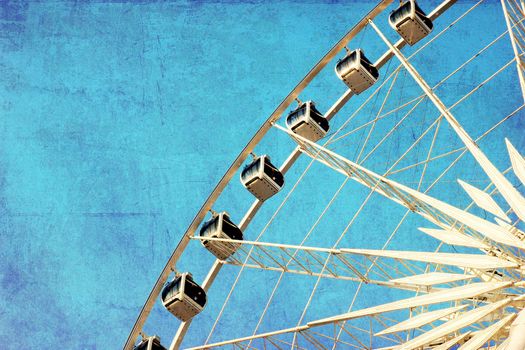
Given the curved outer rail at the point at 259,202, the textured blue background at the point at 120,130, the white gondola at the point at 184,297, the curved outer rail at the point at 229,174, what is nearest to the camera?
the white gondola at the point at 184,297

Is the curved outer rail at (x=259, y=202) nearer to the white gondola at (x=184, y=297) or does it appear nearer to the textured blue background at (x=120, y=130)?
the white gondola at (x=184, y=297)

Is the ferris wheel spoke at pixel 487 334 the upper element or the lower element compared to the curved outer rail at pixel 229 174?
lower

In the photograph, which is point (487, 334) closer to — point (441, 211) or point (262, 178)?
point (441, 211)

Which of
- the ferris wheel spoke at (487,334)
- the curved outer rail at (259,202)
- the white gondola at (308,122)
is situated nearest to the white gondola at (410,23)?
the curved outer rail at (259,202)

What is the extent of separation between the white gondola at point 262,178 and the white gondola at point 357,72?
2.91 m

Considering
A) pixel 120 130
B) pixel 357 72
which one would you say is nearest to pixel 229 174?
pixel 357 72

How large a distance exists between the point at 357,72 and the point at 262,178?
11.8 feet

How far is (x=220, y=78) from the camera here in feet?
125

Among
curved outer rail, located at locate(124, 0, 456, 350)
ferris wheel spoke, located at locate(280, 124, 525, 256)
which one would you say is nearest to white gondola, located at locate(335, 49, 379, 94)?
curved outer rail, located at locate(124, 0, 456, 350)

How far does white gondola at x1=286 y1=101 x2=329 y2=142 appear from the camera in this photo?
23547 millimetres

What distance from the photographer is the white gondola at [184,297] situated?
22.0m

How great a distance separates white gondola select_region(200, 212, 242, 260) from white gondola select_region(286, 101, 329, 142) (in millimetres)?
2910

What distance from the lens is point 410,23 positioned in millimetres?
23438

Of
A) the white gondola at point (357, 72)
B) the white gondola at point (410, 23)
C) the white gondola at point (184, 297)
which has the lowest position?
the white gondola at point (184, 297)
